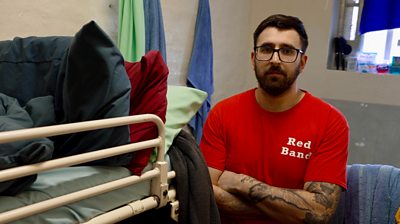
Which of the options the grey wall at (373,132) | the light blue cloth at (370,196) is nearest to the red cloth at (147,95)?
the light blue cloth at (370,196)

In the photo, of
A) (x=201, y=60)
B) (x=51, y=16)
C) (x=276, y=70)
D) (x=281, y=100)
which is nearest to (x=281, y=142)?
(x=281, y=100)

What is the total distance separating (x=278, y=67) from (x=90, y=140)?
915 millimetres

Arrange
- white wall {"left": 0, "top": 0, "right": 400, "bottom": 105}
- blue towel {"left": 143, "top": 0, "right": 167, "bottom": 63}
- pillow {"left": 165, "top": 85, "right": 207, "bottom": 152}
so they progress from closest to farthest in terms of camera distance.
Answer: pillow {"left": 165, "top": 85, "right": 207, "bottom": 152} < blue towel {"left": 143, "top": 0, "right": 167, "bottom": 63} < white wall {"left": 0, "top": 0, "right": 400, "bottom": 105}

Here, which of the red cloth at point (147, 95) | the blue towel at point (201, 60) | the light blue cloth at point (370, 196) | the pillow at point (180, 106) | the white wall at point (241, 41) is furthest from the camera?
the blue towel at point (201, 60)

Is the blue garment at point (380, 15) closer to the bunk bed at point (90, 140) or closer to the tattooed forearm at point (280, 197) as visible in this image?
the tattooed forearm at point (280, 197)

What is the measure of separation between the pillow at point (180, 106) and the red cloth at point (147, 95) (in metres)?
0.09

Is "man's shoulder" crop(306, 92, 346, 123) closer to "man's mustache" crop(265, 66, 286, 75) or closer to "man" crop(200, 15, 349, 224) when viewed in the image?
"man" crop(200, 15, 349, 224)

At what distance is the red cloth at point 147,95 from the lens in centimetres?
96

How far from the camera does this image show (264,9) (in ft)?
9.21

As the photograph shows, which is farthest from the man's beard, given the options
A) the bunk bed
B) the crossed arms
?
the bunk bed

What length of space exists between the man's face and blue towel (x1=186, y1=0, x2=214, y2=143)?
0.73 metres

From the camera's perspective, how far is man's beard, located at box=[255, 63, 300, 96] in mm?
1531

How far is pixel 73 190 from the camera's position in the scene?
793mm

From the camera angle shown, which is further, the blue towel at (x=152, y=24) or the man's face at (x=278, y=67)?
the blue towel at (x=152, y=24)
